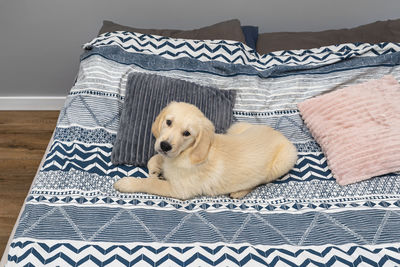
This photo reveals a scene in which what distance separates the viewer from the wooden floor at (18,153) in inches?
77.0

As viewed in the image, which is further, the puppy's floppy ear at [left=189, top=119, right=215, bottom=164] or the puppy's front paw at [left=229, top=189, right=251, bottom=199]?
the puppy's front paw at [left=229, top=189, right=251, bottom=199]

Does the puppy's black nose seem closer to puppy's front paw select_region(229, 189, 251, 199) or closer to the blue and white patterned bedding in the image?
the blue and white patterned bedding

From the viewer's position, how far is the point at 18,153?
2.30m

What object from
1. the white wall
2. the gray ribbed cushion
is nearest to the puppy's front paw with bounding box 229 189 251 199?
the gray ribbed cushion

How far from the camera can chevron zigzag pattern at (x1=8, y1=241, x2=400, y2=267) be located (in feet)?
3.77

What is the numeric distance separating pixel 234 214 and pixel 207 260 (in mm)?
220

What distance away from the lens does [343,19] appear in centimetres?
237

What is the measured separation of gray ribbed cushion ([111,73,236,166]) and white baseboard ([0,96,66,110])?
3.88 feet

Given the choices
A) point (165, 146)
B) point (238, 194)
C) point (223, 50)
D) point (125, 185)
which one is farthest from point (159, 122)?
point (223, 50)

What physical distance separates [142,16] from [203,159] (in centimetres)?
140

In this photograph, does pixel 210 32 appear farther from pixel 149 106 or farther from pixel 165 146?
pixel 165 146

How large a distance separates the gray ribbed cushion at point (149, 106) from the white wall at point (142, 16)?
80 centimetres

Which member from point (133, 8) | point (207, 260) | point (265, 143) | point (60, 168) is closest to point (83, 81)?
point (60, 168)

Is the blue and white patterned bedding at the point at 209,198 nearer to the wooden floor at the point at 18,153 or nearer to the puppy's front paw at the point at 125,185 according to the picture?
the puppy's front paw at the point at 125,185
